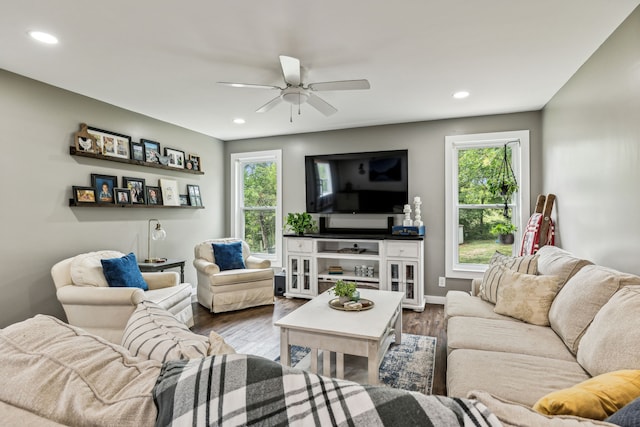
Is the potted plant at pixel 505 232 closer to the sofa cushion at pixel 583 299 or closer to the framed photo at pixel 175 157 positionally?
the sofa cushion at pixel 583 299

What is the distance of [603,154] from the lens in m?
2.64

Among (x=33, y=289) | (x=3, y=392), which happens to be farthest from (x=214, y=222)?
(x=3, y=392)

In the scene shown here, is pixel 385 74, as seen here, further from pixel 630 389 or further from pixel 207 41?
pixel 630 389

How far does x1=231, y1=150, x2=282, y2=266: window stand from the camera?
223 inches

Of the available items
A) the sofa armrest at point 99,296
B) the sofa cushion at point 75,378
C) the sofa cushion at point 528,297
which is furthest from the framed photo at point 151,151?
the sofa cushion at point 528,297

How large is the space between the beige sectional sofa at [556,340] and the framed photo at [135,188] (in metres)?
3.70

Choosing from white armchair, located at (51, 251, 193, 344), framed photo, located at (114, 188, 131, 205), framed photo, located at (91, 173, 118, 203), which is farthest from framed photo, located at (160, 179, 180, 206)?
white armchair, located at (51, 251, 193, 344)

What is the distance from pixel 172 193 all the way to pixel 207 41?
2.72 meters

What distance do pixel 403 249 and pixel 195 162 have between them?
326 cm

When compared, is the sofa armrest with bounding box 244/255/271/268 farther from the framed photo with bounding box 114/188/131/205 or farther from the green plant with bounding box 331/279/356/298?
the green plant with bounding box 331/279/356/298

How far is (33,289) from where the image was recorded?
324 centimetres

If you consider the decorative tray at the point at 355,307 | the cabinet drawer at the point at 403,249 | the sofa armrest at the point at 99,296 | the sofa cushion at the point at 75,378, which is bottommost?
the decorative tray at the point at 355,307

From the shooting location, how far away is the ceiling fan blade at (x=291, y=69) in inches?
96.9

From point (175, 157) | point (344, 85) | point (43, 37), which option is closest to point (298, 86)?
point (344, 85)
